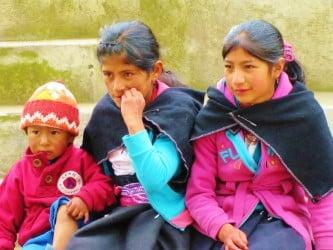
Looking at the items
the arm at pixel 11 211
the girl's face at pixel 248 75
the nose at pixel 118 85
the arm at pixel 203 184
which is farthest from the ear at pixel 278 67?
the arm at pixel 11 211

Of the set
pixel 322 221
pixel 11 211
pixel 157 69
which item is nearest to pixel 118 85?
pixel 157 69

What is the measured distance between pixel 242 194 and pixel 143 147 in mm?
397

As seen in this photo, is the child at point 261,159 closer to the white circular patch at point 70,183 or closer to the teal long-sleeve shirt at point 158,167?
the teal long-sleeve shirt at point 158,167

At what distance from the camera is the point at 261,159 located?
2156mm

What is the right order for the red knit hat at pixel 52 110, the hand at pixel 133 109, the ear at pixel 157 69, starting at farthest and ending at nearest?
the red knit hat at pixel 52 110
the ear at pixel 157 69
the hand at pixel 133 109

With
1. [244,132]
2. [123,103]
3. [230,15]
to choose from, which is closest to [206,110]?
[244,132]

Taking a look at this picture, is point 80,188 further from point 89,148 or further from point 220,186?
point 220,186

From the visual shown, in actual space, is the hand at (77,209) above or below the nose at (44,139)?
below

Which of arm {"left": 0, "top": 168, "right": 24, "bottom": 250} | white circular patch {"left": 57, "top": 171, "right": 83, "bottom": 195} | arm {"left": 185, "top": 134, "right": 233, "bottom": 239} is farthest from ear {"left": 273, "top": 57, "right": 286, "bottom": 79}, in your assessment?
arm {"left": 0, "top": 168, "right": 24, "bottom": 250}

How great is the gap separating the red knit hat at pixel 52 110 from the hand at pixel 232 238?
757 millimetres

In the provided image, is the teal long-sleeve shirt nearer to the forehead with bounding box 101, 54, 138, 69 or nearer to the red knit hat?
the forehead with bounding box 101, 54, 138, 69

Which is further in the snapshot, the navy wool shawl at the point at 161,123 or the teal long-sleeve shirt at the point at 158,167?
the navy wool shawl at the point at 161,123

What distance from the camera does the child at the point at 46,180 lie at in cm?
236

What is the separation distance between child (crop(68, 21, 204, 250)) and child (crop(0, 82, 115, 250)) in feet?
0.39
